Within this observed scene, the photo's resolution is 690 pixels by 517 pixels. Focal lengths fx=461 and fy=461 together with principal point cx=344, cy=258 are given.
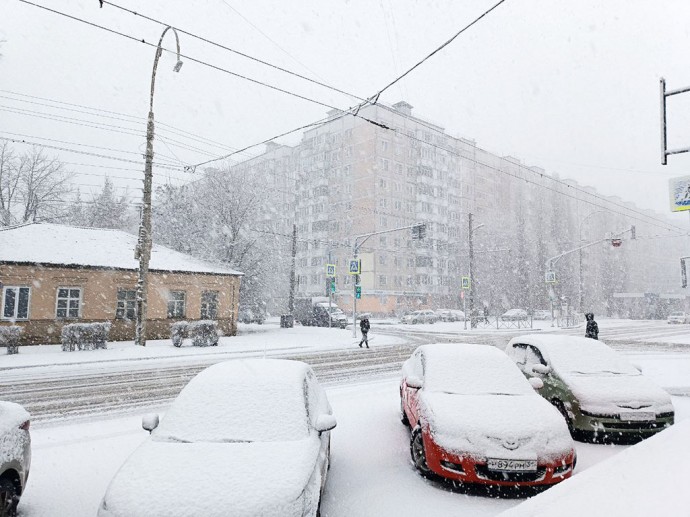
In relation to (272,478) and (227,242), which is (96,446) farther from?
(227,242)

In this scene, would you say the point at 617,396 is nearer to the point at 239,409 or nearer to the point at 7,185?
the point at 239,409

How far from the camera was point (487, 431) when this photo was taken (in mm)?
5090

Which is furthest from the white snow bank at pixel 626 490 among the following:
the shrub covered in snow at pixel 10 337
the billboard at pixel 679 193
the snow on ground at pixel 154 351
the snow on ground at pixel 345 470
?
the shrub covered in snow at pixel 10 337

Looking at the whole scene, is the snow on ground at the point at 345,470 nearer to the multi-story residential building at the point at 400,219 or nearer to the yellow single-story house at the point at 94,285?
the yellow single-story house at the point at 94,285

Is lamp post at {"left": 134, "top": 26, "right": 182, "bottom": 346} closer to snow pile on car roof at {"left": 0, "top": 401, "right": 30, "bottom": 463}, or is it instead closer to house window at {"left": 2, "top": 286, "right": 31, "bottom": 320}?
house window at {"left": 2, "top": 286, "right": 31, "bottom": 320}

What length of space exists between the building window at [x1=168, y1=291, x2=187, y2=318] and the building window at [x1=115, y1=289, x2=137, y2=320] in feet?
6.23

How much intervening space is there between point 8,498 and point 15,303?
65.5 ft

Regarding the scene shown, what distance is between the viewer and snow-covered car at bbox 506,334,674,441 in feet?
22.5

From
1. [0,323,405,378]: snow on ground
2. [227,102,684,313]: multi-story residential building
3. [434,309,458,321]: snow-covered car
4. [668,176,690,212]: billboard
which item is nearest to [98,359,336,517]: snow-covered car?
[668,176,690,212]: billboard

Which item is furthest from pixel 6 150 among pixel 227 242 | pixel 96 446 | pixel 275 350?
pixel 96 446

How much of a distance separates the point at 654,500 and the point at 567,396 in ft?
12.3

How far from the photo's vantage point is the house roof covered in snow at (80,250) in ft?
69.5

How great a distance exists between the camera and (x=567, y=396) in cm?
733

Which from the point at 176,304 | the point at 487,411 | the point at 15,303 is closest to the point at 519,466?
the point at 487,411
